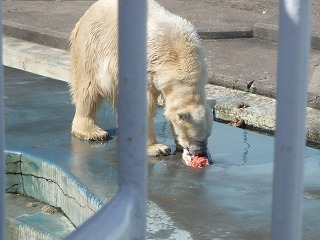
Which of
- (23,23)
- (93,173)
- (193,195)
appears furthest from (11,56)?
(193,195)

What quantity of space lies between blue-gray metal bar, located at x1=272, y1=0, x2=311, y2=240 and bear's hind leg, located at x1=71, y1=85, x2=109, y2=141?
4627 mm

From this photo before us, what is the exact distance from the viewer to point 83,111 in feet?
18.7

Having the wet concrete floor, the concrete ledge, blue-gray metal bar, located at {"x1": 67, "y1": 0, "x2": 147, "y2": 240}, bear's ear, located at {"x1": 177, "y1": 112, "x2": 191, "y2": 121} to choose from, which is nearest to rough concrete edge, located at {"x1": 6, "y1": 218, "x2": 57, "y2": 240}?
the concrete ledge

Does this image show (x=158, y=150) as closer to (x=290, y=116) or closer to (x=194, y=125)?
(x=194, y=125)

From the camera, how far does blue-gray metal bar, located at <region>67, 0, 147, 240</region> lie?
0.98 metres

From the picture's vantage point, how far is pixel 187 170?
17.0 feet

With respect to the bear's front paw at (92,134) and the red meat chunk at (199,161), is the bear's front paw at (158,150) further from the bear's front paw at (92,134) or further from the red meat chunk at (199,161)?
the bear's front paw at (92,134)

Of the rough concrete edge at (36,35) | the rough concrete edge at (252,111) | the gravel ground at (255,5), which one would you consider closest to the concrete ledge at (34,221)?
the rough concrete edge at (252,111)

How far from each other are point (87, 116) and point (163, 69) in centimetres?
84

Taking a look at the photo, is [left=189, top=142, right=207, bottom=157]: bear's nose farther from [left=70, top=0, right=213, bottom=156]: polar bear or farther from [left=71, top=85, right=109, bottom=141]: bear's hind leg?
[left=71, top=85, right=109, bottom=141]: bear's hind leg

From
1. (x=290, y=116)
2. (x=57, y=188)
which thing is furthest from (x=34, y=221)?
(x=290, y=116)

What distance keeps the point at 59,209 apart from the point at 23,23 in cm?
476

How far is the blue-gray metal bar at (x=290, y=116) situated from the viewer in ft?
3.29

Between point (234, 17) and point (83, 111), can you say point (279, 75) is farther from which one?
point (234, 17)
